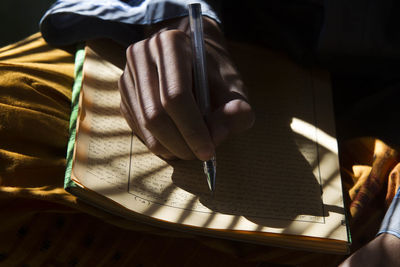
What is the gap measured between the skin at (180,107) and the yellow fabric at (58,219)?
13cm

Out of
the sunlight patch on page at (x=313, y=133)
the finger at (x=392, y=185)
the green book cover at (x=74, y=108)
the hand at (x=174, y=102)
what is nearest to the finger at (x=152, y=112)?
the hand at (x=174, y=102)

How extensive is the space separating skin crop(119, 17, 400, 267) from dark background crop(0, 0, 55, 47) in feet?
3.51

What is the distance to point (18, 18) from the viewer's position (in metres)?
1.80

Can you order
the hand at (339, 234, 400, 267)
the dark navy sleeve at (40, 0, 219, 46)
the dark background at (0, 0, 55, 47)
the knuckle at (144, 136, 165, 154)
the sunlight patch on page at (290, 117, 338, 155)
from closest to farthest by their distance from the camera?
the hand at (339, 234, 400, 267), the knuckle at (144, 136, 165, 154), the sunlight patch on page at (290, 117, 338, 155), the dark navy sleeve at (40, 0, 219, 46), the dark background at (0, 0, 55, 47)

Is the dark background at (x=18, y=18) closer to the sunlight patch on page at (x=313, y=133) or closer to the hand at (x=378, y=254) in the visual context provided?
the sunlight patch on page at (x=313, y=133)

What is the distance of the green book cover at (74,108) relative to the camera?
2.51ft

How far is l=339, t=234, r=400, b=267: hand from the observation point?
0.73 m

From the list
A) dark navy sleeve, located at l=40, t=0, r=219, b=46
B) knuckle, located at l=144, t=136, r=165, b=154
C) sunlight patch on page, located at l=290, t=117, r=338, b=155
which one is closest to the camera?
knuckle, located at l=144, t=136, r=165, b=154

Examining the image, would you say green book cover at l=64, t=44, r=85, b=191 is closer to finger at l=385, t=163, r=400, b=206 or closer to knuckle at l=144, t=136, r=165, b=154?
knuckle at l=144, t=136, r=165, b=154

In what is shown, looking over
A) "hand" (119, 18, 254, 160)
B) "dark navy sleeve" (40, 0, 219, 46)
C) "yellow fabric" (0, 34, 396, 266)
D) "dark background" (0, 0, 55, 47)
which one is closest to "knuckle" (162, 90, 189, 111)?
"hand" (119, 18, 254, 160)

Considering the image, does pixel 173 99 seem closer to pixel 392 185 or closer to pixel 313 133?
pixel 313 133

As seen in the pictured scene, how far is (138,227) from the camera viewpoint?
815mm

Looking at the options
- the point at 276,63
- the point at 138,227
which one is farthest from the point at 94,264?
the point at 276,63

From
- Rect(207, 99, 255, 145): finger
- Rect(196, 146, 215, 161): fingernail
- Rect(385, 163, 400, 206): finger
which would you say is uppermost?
Rect(207, 99, 255, 145): finger
